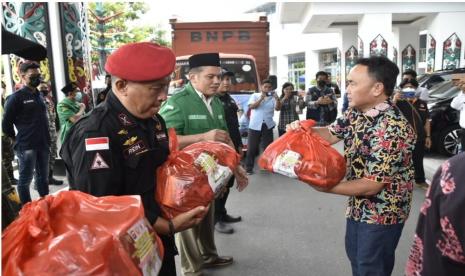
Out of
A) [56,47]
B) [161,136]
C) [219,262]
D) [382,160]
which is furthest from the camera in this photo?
[56,47]

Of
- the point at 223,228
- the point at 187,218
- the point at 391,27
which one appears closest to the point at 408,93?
the point at 223,228

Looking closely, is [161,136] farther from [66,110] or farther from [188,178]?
[66,110]

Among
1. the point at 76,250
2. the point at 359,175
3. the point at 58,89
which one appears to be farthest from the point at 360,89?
the point at 58,89

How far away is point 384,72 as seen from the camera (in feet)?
7.02

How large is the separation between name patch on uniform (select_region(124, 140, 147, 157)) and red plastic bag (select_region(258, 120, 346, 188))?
84 centimetres

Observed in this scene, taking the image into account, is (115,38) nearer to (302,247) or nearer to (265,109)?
(265,109)

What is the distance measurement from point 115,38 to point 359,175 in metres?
24.5

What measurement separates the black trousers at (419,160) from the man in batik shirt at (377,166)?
3536 mm

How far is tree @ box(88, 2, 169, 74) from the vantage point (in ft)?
65.6

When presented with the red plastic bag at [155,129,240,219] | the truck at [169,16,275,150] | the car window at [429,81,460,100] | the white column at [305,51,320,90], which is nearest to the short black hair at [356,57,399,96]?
the red plastic bag at [155,129,240,219]

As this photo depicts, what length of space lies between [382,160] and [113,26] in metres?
24.1

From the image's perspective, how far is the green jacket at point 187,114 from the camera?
2.98m

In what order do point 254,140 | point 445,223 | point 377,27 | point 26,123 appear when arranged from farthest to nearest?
point 377,27 → point 254,140 → point 26,123 → point 445,223

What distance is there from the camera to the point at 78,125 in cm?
162
